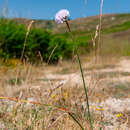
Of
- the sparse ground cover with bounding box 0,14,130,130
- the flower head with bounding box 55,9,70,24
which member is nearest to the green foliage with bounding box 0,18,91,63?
the sparse ground cover with bounding box 0,14,130,130

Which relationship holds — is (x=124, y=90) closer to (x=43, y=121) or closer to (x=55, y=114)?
(x=55, y=114)

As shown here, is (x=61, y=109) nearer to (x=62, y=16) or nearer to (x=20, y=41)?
(x=62, y=16)

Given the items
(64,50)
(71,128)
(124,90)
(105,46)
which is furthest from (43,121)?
(105,46)

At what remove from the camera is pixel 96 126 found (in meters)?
1.14

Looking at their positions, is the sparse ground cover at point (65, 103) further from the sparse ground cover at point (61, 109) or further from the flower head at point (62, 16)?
the flower head at point (62, 16)

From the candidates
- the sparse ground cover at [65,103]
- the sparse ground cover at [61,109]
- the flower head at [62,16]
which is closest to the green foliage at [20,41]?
the sparse ground cover at [65,103]

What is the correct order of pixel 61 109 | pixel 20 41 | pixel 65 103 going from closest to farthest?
pixel 61 109
pixel 65 103
pixel 20 41

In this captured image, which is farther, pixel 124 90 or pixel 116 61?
pixel 116 61

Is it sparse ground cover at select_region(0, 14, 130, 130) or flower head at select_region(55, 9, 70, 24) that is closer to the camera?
flower head at select_region(55, 9, 70, 24)

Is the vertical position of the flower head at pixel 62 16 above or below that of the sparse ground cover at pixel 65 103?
above

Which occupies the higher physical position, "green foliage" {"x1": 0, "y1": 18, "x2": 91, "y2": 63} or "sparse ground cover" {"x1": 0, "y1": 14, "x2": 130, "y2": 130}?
"green foliage" {"x1": 0, "y1": 18, "x2": 91, "y2": 63}

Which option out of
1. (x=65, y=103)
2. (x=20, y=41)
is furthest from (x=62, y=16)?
(x=20, y=41)

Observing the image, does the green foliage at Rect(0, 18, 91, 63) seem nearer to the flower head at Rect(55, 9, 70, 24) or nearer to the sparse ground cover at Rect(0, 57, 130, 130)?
the sparse ground cover at Rect(0, 57, 130, 130)

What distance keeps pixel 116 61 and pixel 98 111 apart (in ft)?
17.7
